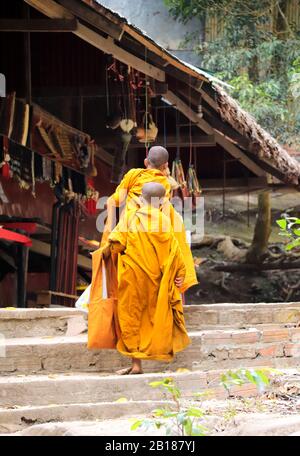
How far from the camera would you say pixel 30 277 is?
536 inches

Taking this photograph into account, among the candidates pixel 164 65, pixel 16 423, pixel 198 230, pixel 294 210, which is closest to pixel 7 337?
pixel 16 423

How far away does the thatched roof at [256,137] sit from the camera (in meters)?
12.8

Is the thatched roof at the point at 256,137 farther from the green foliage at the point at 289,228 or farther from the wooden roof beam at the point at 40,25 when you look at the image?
the green foliage at the point at 289,228

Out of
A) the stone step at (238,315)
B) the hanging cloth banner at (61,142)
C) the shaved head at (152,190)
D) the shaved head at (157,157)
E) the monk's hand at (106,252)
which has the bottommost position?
the stone step at (238,315)

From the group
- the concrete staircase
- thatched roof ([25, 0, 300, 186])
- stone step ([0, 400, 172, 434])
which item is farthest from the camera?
thatched roof ([25, 0, 300, 186])

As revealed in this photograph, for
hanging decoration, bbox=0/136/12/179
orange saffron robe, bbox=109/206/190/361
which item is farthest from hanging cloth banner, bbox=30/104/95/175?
orange saffron robe, bbox=109/206/190/361

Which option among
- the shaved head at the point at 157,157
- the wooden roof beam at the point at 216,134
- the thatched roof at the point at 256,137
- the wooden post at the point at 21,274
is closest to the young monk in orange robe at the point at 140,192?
the shaved head at the point at 157,157

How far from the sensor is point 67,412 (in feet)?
21.1

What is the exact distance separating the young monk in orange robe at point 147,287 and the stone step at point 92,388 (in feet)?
0.75

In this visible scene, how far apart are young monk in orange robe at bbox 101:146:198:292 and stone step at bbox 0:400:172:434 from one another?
1485mm

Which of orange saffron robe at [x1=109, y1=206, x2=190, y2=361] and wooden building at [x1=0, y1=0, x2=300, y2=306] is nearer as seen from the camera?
orange saffron robe at [x1=109, y1=206, x2=190, y2=361]

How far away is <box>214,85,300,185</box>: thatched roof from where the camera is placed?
1282 cm

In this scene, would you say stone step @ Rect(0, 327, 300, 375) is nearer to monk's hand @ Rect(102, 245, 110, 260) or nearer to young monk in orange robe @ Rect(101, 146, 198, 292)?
young monk in orange robe @ Rect(101, 146, 198, 292)

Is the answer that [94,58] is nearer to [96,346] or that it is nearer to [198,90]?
[198,90]
